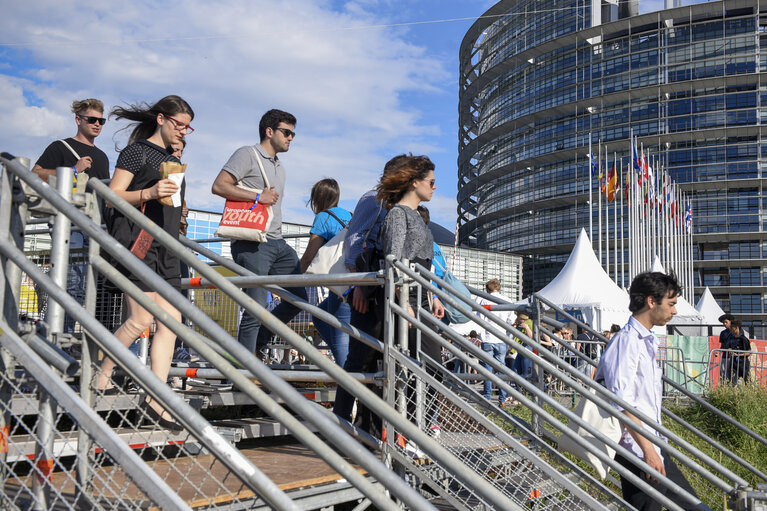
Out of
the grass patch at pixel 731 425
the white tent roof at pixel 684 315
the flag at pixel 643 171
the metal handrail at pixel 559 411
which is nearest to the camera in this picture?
the metal handrail at pixel 559 411

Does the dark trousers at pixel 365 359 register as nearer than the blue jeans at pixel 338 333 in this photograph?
Yes

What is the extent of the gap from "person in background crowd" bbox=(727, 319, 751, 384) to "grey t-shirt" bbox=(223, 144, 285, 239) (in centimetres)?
842

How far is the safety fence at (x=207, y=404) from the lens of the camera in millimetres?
1936

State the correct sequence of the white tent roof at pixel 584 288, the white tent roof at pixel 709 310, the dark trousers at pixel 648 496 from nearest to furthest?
1. the dark trousers at pixel 648 496
2. the white tent roof at pixel 584 288
3. the white tent roof at pixel 709 310

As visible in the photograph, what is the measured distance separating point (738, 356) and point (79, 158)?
36.6 ft

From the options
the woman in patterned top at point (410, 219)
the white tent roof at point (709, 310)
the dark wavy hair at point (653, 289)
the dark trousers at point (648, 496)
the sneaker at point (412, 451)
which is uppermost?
the woman in patterned top at point (410, 219)

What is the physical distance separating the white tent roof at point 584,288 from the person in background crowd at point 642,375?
57.0 feet

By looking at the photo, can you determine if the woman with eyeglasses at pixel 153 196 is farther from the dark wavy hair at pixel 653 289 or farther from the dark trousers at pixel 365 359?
the dark wavy hair at pixel 653 289

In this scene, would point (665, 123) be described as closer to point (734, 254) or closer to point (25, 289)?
point (734, 254)

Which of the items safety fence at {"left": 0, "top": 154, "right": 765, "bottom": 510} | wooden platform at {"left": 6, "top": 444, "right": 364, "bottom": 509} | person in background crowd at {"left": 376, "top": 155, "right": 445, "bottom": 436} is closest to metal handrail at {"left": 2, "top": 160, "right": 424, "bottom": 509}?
safety fence at {"left": 0, "top": 154, "right": 765, "bottom": 510}

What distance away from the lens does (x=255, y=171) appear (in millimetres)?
4816

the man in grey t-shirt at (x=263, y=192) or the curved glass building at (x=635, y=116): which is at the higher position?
the curved glass building at (x=635, y=116)

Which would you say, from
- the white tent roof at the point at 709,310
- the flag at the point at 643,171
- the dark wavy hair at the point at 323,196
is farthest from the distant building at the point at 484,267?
the dark wavy hair at the point at 323,196

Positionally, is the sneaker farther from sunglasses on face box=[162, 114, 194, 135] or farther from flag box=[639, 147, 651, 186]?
flag box=[639, 147, 651, 186]
